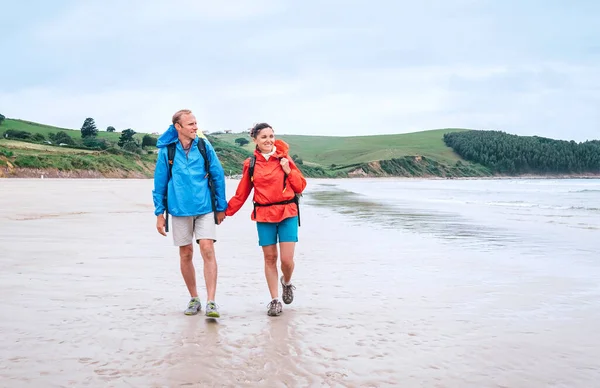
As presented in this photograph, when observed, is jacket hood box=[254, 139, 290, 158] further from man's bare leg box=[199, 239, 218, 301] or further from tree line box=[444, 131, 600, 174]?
tree line box=[444, 131, 600, 174]

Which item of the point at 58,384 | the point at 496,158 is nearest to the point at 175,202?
the point at 58,384

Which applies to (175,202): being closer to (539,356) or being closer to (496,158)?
(539,356)

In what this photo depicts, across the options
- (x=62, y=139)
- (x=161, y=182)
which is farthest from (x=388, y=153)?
(x=161, y=182)

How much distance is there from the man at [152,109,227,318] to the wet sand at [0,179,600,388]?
1.79 ft

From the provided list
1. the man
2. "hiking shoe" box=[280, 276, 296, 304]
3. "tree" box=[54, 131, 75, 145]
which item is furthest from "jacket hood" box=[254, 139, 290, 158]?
"tree" box=[54, 131, 75, 145]

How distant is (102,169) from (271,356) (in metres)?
54.9

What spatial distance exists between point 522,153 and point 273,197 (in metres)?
164

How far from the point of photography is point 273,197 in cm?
564

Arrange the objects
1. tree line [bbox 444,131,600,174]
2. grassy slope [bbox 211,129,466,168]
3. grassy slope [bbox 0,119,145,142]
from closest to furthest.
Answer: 1. grassy slope [bbox 0,119,145,142]
2. grassy slope [bbox 211,129,466,168]
3. tree line [bbox 444,131,600,174]

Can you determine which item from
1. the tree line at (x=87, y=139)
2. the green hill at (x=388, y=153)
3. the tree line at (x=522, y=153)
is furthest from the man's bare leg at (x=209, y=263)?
the tree line at (x=522, y=153)

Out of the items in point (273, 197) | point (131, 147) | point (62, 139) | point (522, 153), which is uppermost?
point (522, 153)

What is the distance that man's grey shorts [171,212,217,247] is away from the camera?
5.49m

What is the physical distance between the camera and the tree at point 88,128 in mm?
87500

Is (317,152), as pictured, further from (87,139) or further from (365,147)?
(87,139)
